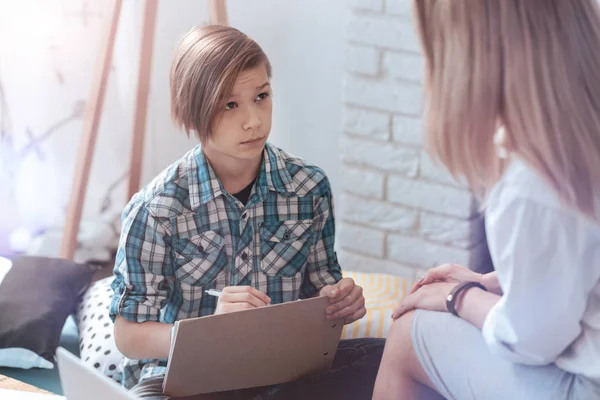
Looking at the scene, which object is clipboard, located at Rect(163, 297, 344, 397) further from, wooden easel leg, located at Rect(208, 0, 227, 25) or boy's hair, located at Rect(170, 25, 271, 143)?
wooden easel leg, located at Rect(208, 0, 227, 25)

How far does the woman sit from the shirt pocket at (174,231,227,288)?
484 mm

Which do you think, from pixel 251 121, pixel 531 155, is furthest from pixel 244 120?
pixel 531 155

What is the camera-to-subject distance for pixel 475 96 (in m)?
1.00

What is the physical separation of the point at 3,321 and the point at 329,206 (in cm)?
69

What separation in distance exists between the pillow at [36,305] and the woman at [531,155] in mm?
961

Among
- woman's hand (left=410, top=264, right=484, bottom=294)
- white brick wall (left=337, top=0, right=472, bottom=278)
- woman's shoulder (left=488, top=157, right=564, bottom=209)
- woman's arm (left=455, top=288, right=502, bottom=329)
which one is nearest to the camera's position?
woman's shoulder (left=488, top=157, right=564, bottom=209)

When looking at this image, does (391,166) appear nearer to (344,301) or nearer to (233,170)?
(233,170)

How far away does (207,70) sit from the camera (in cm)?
132

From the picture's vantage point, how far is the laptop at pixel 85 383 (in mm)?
987

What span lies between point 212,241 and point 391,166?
0.67 m

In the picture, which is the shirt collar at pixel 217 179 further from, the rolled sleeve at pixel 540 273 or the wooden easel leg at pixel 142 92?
the wooden easel leg at pixel 142 92

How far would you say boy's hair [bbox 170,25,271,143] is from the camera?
1.31 metres

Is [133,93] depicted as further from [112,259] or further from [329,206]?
[329,206]

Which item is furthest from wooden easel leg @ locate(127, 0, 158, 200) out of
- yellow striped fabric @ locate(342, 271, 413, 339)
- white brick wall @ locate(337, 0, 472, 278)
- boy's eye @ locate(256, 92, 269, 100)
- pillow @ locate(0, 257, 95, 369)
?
boy's eye @ locate(256, 92, 269, 100)
